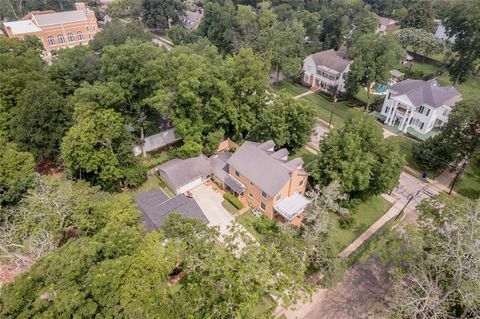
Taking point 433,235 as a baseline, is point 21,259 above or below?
below

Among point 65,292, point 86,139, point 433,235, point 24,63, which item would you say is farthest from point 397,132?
point 24,63

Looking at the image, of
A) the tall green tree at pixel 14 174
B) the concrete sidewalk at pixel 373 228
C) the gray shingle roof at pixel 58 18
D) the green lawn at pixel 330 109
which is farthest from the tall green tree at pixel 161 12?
the concrete sidewalk at pixel 373 228

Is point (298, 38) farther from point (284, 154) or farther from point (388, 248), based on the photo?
point (388, 248)

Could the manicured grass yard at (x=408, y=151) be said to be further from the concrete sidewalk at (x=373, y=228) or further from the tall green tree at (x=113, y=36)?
the tall green tree at (x=113, y=36)

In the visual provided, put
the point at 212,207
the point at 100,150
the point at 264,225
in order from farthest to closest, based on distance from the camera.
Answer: the point at 212,207, the point at 100,150, the point at 264,225

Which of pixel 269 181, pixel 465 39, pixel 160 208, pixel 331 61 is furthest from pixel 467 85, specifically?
pixel 160 208

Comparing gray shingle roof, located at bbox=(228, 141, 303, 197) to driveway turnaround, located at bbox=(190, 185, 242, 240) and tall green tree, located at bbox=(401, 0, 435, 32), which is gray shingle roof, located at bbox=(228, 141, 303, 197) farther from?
tall green tree, located at bbox=(401, 0, 435, 32)

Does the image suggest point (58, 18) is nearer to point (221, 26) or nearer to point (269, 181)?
point (221, 26)
